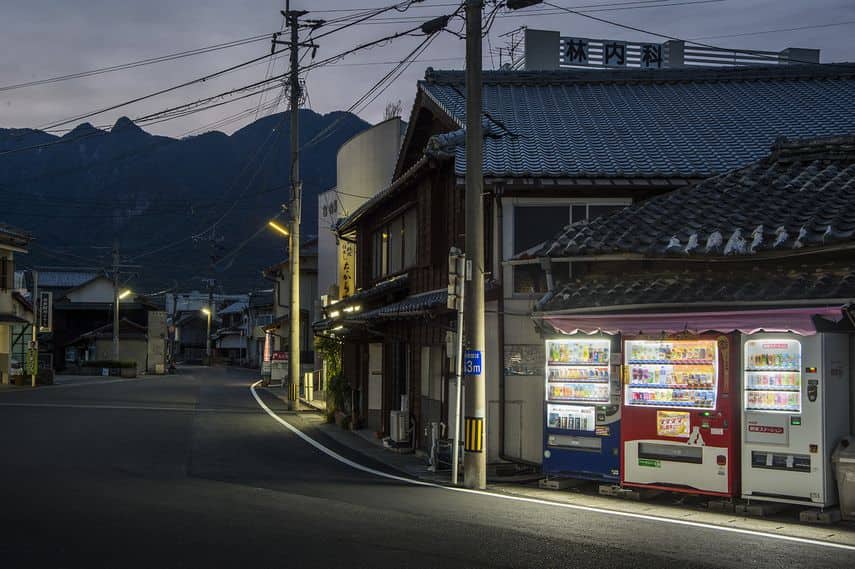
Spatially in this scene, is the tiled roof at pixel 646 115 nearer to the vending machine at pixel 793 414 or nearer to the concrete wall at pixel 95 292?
the vending machine at pixel 793 414

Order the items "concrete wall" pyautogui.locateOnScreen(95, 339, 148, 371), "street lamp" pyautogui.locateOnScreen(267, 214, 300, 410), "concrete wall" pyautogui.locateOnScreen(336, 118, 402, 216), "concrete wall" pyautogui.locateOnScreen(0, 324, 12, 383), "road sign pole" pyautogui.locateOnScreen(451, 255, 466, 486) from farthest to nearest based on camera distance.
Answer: "concrete wall" pyautogui.locateOnScreen(95, 339, 148, 371)
"concrete wall" pyautogui.locateOnScreen(0, 324, 12, 383)
"concrete wall" pyautogui.locateOnScreen(336, 118, 402, 216)
"street lamp" pyautogui.locateOnScreen(267, 214, 300, 410)
"road sign pole" pyautogui.locateOnScreen(451, 255, 466, 486)

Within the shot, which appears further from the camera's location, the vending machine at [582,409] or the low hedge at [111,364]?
the low hedge at [111,364]

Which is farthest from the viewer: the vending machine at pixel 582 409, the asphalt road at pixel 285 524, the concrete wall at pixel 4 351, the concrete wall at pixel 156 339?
the concrete wall at pixel 156 339

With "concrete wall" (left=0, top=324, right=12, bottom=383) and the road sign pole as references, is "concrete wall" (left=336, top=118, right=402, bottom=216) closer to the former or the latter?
the road sign pole

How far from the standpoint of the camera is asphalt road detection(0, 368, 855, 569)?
29.1ft

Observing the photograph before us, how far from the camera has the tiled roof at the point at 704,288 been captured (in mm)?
11602

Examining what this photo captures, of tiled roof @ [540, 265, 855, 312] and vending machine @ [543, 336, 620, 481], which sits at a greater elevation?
tiled roof @ [540, 265, 855, 312]

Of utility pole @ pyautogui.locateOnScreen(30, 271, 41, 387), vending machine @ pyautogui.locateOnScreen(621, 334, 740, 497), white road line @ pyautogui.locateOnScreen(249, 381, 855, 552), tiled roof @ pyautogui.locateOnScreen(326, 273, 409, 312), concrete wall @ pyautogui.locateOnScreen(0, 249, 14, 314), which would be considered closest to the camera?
white road line @ pyautogui.locateOnScreen(249, 381, 855, 552)

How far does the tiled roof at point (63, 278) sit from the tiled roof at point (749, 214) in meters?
81.2

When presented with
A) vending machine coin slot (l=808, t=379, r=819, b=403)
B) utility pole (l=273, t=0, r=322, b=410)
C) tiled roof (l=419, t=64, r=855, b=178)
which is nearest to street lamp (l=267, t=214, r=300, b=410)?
utility pole (l=273, t=0, r=322, b=410)

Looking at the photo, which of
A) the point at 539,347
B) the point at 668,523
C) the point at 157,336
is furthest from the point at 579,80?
the point at 157,336

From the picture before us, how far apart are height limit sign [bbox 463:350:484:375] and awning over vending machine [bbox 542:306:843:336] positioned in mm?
1254

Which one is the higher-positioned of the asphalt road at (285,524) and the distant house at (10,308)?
the distant house at (10,308)

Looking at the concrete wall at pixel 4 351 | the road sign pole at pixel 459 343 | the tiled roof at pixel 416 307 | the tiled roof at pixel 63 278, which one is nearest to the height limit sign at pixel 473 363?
the road sign pole at pixel 459 343
